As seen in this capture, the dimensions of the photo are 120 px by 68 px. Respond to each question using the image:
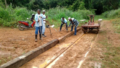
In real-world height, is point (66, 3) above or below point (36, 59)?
above

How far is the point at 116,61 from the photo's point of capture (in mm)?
3930

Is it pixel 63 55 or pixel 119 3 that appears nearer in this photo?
pixel 63 55

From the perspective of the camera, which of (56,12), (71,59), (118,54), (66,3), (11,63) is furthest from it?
(66,3)

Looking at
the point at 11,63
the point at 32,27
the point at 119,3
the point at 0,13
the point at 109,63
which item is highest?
the point at 119,3

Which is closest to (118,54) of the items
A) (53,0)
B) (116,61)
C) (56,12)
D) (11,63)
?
(116,61)

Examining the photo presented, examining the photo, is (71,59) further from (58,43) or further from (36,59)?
(58,43)

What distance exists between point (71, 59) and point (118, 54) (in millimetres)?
2006

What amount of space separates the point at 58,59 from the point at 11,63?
1.66 metres

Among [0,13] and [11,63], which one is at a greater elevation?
[0,13]

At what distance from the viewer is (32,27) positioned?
10.2 m

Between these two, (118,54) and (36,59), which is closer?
(36,59)

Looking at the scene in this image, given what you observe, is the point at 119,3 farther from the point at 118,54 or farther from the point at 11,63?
the point at 11,63

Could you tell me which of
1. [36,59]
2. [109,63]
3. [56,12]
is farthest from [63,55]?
[56,12]

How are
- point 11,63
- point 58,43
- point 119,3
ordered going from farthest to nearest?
point 119,3 < point 58,43 < point 11,63
